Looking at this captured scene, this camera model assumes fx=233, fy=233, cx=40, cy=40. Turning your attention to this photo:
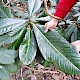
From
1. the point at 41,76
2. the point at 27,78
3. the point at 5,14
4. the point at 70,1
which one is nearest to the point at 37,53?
the point at 5,14

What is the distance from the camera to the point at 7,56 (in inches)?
37.4

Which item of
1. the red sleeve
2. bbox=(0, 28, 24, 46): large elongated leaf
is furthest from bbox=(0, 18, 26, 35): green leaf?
the red sleeve

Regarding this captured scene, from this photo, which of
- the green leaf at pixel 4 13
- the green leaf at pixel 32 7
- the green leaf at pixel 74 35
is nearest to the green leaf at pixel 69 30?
the green leaf at pixel 74 35

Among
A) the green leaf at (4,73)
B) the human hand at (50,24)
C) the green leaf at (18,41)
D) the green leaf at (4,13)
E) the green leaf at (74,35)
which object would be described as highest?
the green leaf at (4,13)

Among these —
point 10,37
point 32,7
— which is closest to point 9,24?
point 10,37

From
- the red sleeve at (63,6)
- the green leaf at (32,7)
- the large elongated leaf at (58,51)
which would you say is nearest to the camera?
the large elongated leaf at (58,51)

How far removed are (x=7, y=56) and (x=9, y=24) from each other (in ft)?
0.44

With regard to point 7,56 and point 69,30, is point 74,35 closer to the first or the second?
point 69,30

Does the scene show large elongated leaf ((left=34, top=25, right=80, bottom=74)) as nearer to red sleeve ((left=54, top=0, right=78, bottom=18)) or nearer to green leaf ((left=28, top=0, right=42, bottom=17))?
green leaf ((left=28, top=0, right=42, bottom=17))

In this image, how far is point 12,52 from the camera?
959 mm

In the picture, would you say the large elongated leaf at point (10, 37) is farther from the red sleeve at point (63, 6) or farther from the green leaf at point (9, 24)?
the red sleeve at point (63, 6)

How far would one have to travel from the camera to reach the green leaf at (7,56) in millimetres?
930

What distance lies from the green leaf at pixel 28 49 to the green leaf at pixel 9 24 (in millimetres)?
58

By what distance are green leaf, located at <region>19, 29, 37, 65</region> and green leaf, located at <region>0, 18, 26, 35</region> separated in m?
0.06
